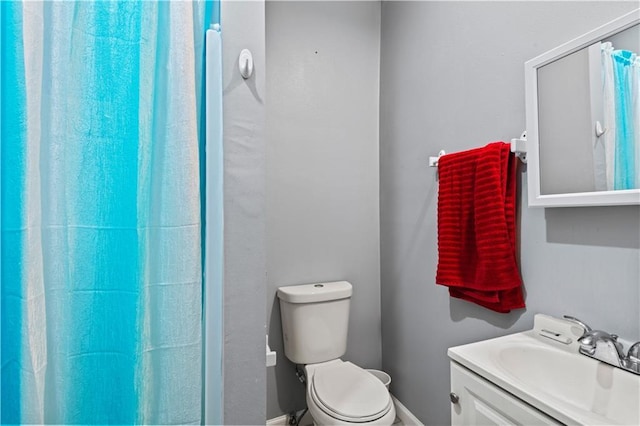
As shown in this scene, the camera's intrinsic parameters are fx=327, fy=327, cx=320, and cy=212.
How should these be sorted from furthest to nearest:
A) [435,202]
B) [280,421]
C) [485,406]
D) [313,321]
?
[280,421]
[313,321]
[435,202]
[485,406]

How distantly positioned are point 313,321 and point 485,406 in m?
1.00

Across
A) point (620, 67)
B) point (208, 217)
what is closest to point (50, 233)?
point (208, 217)

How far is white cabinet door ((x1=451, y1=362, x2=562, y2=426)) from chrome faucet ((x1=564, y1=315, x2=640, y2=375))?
31 centimetres

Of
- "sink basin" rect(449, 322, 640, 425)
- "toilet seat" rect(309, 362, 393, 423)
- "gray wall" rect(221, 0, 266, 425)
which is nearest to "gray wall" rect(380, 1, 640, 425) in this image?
"sink basin" rect(449, 322, 640, 425)

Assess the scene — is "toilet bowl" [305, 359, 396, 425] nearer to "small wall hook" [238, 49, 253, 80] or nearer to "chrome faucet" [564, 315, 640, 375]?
"chrome faucet" [564, 315, 640, 375]

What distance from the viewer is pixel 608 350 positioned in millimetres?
905

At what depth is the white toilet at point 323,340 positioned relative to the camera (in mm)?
1551

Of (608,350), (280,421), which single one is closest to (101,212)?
(608,350)

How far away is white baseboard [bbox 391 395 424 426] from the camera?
1.80m

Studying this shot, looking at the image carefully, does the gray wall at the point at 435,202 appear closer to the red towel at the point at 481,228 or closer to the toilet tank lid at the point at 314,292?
the red towel at the point at 481,228

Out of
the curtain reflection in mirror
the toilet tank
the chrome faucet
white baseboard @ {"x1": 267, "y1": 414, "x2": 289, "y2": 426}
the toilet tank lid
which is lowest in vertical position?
white baseboard @ {"x1": 267, "y1": 414, "x2": 289, "y2": 426}

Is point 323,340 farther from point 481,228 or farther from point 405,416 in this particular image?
point 481,228

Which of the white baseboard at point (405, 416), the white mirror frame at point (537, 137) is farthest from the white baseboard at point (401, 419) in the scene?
the white mirror frame at point (537, 137)

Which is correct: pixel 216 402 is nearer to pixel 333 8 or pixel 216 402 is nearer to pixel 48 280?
pixel 48 280
